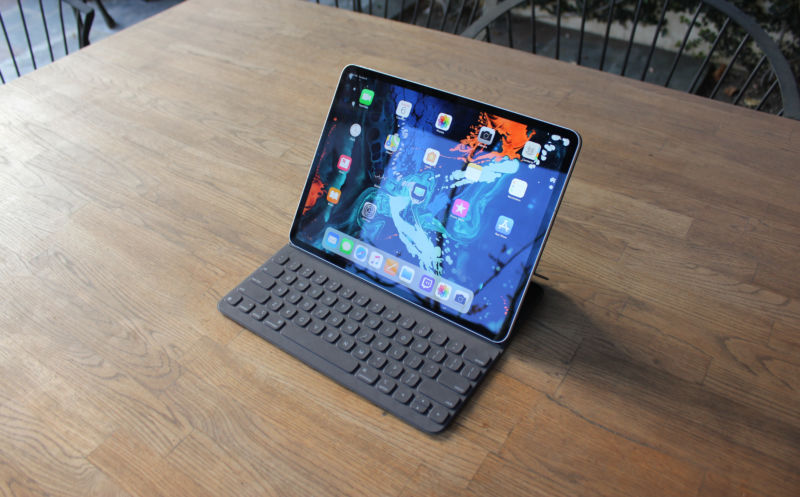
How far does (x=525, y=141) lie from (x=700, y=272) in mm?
299

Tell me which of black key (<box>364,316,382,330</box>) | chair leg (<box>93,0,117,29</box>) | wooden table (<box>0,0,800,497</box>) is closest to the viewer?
wooden table (<box>0,0,800,497</box>)

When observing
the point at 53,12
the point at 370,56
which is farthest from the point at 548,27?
the point at 53,12

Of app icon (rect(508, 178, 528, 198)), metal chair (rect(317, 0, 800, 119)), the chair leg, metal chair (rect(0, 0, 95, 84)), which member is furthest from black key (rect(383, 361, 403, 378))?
the chair leg

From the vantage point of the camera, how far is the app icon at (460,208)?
641mm

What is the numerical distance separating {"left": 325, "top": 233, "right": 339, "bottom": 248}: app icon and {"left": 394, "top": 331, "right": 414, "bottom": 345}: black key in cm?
14

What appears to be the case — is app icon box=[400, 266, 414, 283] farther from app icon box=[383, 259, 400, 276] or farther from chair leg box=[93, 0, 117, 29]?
chair leg box=[93, 0, 117, 29]

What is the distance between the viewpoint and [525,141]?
0.61m

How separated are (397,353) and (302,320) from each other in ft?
0.38

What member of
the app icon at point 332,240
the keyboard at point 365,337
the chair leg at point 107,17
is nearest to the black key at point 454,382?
the keyboard at point 365,337

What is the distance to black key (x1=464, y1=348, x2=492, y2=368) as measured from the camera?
62cm

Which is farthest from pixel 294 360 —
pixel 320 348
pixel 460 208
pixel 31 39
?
pixel 31 39

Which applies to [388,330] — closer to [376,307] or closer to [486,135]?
[376,307]

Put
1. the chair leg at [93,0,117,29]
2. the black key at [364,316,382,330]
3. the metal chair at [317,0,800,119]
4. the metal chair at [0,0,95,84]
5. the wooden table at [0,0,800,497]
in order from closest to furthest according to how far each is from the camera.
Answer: the wooden table at [0,0,800,497], the black key at [364,316,382,330], the metal chair at [317,0,800,119], the metal chair at [0,0,95,84], the chair leg at [93,0,117,29]

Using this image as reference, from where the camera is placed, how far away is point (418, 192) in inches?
26.3
